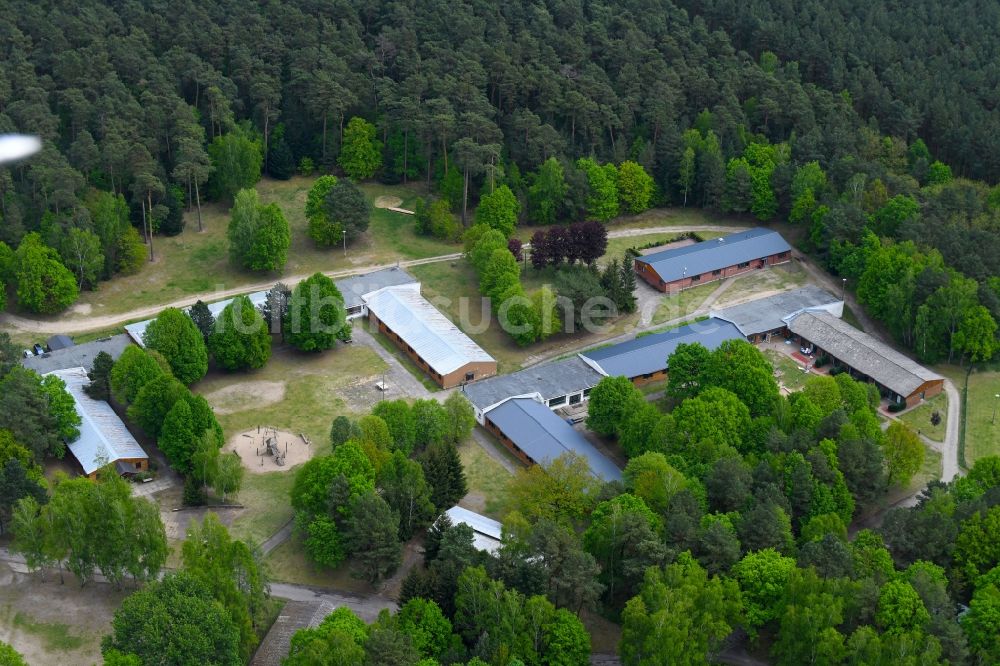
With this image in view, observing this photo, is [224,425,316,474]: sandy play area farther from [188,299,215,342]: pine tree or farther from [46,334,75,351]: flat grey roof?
[46,334,75,351]: flat grey roof

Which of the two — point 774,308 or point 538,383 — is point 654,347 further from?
point 774,308

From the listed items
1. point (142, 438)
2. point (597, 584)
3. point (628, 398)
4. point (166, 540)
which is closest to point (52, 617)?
point (166, 540)

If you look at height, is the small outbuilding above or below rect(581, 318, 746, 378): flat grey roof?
below

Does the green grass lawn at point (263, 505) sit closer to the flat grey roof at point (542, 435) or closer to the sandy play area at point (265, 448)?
the sandy play area at point (265, 448)

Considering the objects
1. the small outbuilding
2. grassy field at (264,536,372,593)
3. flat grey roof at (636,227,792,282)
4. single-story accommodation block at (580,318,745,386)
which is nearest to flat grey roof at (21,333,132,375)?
the small outbuilding

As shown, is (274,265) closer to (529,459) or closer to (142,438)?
(142,438)

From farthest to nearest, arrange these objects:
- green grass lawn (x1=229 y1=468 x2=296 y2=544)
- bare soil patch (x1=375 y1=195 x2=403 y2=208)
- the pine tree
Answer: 1. bare soil patch (x1=375 y1=195 x2=403 y2=208)
2. the pine tree
3. green grass lawn (x1=229 y1=468 x2=296 y2=544)

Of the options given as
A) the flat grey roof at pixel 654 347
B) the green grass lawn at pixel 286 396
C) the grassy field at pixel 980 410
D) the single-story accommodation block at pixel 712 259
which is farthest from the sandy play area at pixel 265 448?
the grassy field at pixel 980 410
